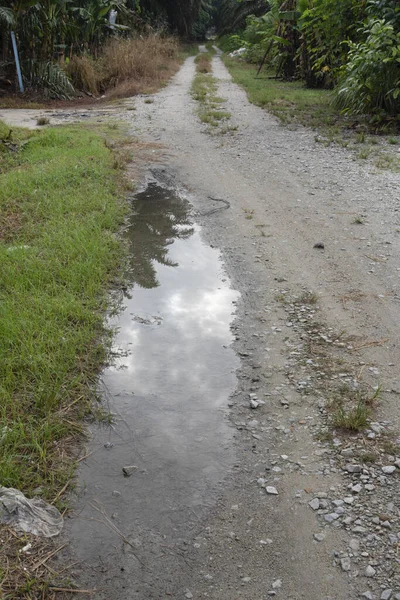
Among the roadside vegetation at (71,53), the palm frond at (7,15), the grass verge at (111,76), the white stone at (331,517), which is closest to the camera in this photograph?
the white stone at (331,517)

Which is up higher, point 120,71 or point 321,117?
point 120,71

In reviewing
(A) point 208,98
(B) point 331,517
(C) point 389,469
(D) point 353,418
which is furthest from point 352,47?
(B) point 331,517

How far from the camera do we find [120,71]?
57.9 feet

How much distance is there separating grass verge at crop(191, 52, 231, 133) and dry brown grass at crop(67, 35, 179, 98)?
59.0 inches

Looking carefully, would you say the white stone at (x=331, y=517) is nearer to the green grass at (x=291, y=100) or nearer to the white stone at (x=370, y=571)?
the white stone at (x=370, y=571)

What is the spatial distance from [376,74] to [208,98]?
636cm

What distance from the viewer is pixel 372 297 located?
14.0ft

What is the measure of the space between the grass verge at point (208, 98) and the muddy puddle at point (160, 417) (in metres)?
7.21

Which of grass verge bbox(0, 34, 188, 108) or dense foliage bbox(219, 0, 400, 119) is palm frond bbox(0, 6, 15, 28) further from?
dense foliage bbox(219, 0, 400, 119)

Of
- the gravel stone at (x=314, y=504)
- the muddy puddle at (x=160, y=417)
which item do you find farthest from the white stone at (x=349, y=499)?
the muddy puddle at (x=160, y=417)

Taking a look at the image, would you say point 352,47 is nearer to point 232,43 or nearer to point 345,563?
point 345,563

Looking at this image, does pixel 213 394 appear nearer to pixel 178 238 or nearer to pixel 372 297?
pixel 372 297

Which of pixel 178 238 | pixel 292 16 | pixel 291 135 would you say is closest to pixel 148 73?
pixel 292 16

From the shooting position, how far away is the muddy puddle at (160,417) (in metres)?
2.42
